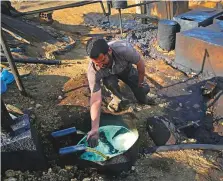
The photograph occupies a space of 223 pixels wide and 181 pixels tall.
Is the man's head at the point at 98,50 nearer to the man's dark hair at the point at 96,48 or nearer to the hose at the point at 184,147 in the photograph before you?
the man's dark hair at the point at 96,48

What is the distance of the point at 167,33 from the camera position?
797 centimetres

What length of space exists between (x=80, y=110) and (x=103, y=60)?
160 cm

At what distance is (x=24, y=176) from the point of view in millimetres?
3668

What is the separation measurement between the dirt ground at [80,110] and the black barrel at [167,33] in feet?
2.16

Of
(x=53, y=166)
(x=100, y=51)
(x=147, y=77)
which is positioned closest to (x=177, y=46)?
(x=147, y=77)

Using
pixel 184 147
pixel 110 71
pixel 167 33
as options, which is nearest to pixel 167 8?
pixel 167 33

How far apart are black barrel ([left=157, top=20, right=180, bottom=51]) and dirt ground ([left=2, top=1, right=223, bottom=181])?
0.66 m

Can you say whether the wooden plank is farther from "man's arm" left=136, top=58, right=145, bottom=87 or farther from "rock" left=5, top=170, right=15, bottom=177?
→ "rock" left=5, top=170, right=15, bottom=177

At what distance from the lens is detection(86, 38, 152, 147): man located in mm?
3695

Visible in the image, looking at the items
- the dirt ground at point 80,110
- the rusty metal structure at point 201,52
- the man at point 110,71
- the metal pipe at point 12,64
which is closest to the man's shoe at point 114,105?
the man at point 110,71

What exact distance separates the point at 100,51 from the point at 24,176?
1960mm

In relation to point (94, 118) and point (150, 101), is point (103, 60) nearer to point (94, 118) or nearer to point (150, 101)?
point (94, 118)

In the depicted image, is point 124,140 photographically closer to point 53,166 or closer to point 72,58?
point 53,166

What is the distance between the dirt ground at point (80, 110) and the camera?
392 centimetres
